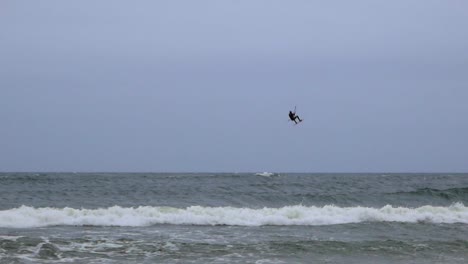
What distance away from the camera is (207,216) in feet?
71.4

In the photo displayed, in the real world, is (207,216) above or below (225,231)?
above

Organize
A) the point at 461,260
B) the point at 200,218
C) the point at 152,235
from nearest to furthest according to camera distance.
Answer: the point at 461,260 → the point at 152,235 → the point at 200,218

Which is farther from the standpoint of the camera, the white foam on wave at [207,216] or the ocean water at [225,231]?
the white foam on wave at [207,216]

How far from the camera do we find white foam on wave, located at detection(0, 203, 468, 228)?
799 inches

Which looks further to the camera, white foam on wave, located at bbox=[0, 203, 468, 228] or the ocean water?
white foam on wave, located at bbox=[0, 203, 468, 228]

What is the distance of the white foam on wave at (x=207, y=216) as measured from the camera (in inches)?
799

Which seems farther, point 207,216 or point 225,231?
point 207,216

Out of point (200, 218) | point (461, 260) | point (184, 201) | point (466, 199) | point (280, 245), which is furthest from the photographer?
point (466, 199)

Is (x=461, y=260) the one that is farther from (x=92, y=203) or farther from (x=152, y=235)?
(x=92, y=203)

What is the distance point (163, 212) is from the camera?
22422 mm

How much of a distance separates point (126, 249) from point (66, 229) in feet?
14.0

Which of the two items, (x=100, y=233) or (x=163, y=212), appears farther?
(x=163, y=212)

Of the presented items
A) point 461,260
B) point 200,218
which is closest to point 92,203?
point 200,218

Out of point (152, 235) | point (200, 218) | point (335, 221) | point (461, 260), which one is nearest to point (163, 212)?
point (200, 218)
